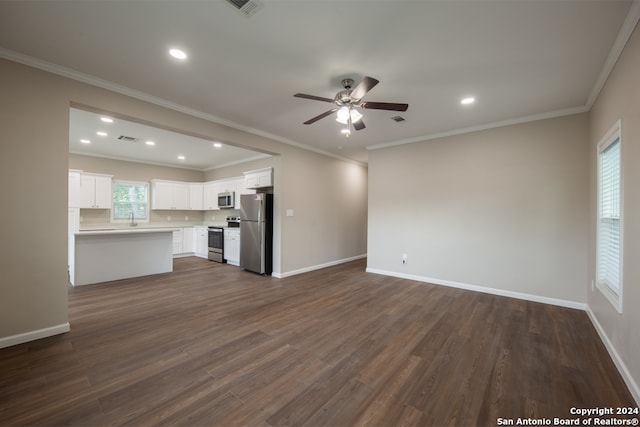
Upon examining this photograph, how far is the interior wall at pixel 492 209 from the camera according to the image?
3.62 metres

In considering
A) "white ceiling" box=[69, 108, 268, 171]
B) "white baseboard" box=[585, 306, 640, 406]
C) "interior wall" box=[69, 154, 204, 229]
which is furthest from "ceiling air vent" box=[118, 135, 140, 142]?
"white baseboard" box=[585, 306, 640, 406]

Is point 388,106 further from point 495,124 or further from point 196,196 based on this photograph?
point 196,196

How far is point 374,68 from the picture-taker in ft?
8.69

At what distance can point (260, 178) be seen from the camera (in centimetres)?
578

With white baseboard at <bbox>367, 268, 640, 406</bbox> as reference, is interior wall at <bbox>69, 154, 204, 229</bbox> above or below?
above

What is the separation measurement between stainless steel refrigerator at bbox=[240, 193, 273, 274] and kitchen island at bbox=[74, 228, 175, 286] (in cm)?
170

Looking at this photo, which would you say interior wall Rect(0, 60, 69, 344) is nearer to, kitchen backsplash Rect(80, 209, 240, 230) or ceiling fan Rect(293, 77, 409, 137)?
ceiling fan Rect(293, 77, 409, 137)

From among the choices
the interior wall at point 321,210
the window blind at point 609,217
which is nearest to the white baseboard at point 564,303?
the window blind at point 609,217

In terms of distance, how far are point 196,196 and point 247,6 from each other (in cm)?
726

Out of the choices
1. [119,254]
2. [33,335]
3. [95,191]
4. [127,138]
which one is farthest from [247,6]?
[95,191]

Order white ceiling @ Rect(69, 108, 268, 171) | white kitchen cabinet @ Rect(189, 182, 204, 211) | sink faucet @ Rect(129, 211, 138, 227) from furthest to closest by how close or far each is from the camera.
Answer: white kitchen cabinet @ Rect(189, 182, 204, 211) < sink faucet @ Rect(129, 211, 138, 227) < white ceiling @ Rect(69, 108, 268, 171)

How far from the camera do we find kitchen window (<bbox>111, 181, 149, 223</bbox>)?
275 inches

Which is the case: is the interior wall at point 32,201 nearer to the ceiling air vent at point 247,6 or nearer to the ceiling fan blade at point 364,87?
the ceiling air vent at point 247,6

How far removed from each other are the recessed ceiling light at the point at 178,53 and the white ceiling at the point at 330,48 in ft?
0.24
